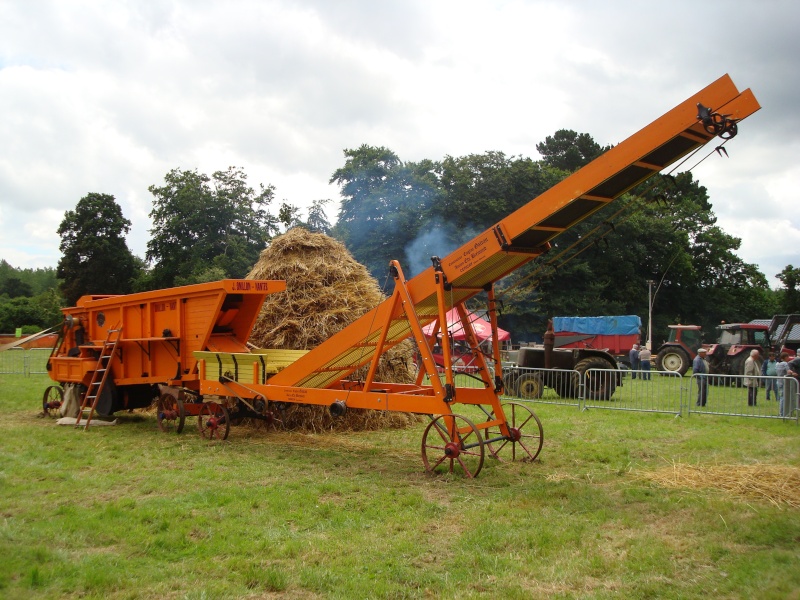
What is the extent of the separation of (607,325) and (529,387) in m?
18.8

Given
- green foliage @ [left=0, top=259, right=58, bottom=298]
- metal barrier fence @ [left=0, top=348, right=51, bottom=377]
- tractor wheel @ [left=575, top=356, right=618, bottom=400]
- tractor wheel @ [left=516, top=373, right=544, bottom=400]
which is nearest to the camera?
tractor wheel @ [left=575, top=356, right=618, bottom=400]

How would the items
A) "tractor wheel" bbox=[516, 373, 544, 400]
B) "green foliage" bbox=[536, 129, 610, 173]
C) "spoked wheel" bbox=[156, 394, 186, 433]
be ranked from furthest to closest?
"green foliage" bbox=[536, 129, 610, 173], "tractor wheel" bbox=[516, 373, 544, 400], "spoked wheel" bbox=[156, 394, 186, 433]

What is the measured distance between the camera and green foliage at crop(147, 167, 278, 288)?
46.3m

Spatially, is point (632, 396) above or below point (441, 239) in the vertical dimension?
below

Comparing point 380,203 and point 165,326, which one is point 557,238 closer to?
point 380,203

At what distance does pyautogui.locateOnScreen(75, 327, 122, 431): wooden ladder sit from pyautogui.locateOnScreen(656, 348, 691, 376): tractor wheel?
77.2ft

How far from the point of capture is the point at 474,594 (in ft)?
14.8

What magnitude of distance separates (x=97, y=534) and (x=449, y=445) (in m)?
3.88

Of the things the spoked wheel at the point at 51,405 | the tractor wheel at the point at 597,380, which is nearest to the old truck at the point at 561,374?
the tractor wheel at the point at 597,380

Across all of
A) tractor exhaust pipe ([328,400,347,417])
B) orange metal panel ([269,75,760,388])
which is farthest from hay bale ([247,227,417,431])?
tractor exhaust pipe ([328,400,347,417])

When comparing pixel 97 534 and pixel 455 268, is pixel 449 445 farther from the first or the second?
pixel 97 534

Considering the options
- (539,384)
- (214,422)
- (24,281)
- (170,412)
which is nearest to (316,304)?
(214,422)

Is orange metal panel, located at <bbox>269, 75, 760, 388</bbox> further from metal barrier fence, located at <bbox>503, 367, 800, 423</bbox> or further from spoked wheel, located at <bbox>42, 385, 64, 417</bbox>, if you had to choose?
→ metal barrier fence, located at <bbox>503, 367, 800, 423</bbox>

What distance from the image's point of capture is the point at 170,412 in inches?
439
